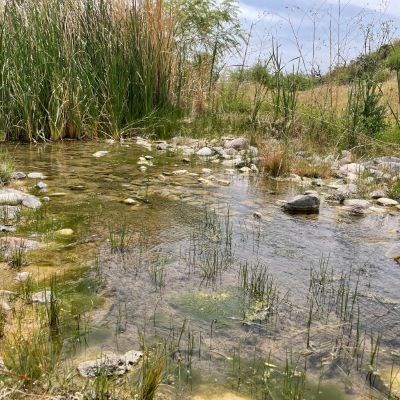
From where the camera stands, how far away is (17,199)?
440 centimetres

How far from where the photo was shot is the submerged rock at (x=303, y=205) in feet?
15.6

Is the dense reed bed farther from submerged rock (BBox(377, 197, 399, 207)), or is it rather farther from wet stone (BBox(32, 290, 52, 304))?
wet stone (BBox(32, 290, 52, 304))

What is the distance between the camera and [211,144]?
8055 mm

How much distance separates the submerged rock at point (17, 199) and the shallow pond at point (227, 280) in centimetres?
13

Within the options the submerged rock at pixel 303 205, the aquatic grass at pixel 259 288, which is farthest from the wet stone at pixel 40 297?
Answer: the submerged rock at pixel 303 205

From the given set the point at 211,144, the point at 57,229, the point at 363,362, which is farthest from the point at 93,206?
the point at 211,144

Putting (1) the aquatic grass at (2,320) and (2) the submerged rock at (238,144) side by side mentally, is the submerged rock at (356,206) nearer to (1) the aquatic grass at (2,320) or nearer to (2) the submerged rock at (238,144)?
(2) the submerged rock at (238,144)

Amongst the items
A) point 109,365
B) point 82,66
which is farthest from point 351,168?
point 109,365

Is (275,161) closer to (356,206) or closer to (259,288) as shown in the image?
(356,206)

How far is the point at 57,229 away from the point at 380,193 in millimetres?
3374

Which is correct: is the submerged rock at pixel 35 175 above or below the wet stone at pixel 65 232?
above

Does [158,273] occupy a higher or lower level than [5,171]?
lower

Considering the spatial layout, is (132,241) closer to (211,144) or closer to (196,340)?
(196,340)

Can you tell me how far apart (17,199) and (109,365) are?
267 cm
